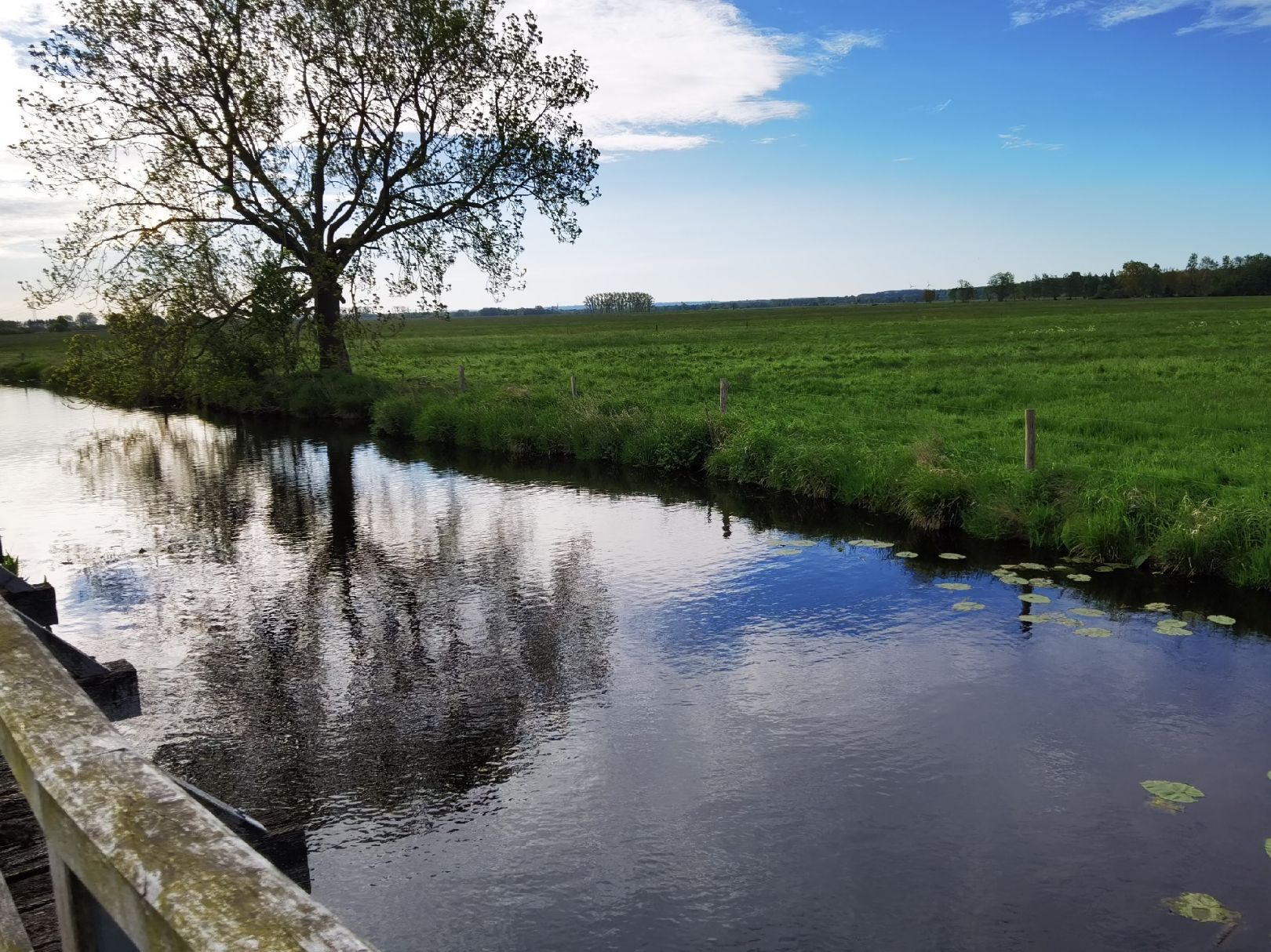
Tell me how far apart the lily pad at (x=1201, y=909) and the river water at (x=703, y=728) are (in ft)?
0.41

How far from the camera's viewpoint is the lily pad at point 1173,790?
6848 millimetres

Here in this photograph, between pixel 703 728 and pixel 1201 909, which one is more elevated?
pixel 703 728

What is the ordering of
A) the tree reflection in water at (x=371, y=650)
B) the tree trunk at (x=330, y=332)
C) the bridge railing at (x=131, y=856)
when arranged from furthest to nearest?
the tree trunk at (x=330, y=332) < the tree reflection in water at (x=371, y=650) < the bridge railing at (x=131, y=856)

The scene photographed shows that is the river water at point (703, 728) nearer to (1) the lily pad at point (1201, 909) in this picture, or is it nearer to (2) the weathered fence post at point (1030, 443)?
(1) the lily pad at point (1201, 909)

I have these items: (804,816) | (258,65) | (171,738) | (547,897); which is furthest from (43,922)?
(258,65)

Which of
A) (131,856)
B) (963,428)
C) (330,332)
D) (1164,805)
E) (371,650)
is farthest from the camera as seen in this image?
(330,332)

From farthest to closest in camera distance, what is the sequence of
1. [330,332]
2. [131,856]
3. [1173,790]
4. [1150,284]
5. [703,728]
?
[1150,284] < [330,332] < [703,728] < [1173,790] < [131,856]

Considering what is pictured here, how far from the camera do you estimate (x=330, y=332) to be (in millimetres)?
32906

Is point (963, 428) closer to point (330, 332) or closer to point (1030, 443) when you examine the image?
point (1030, 443)

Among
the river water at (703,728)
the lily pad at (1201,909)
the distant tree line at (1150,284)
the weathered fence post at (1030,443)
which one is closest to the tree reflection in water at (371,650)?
the river water at (703,728)

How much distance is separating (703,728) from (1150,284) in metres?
172

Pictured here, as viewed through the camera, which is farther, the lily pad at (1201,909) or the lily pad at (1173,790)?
the lily pad at (1173,790)

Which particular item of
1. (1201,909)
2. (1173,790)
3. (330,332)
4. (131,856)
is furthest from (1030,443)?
(330,332)

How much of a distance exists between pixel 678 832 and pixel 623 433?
16009 millimetres
